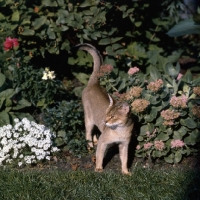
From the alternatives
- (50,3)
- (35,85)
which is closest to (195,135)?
(35,85)

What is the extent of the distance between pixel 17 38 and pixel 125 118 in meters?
2.33

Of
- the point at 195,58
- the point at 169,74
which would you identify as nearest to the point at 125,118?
the point at 169,74

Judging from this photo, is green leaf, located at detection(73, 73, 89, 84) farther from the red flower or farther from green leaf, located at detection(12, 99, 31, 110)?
the red flower

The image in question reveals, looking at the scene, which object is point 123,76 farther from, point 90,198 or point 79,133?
point 90,198

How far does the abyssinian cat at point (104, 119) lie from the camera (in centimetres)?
547

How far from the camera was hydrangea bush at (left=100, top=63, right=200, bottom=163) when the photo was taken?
5.76 meters

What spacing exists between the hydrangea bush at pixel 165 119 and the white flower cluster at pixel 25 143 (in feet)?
3.09

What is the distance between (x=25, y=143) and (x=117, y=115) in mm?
Result: 1208

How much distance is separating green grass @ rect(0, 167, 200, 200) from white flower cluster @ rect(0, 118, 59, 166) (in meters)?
0.41

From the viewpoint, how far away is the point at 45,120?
658 cm

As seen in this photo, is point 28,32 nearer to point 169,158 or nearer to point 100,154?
point 100,154

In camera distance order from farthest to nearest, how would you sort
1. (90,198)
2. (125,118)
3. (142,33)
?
1. (142,33)
2. (125,118)
3. (90,198)

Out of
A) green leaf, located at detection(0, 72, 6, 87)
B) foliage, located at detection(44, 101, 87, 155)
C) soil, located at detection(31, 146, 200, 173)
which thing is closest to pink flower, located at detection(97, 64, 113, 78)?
foliage, located at detection(44, 101, 87, 155)

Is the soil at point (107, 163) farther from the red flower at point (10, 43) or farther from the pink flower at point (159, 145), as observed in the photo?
the red flower at point (10, 43)
